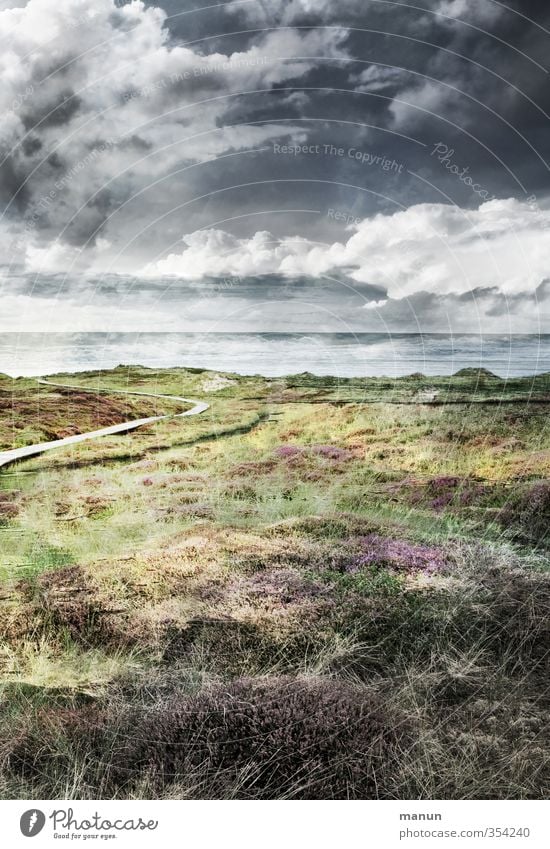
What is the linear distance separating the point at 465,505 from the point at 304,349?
255 inches

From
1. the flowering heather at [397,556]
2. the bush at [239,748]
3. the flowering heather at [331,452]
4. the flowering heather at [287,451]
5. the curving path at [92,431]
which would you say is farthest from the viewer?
the flowering heather at [287,451]

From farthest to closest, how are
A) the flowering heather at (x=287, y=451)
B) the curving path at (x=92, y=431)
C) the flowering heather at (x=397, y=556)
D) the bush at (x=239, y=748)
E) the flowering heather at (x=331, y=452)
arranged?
the flowering heather at (x=287, y=451) < the flowering heather at (x=331, y=452) < the curving path at (x=92, y=431) < the flowering heather at (x=397, y=556) < the bush at (x=239, y=748)

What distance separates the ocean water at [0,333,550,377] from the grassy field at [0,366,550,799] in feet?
6.38

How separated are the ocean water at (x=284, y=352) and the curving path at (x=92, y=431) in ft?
4.22

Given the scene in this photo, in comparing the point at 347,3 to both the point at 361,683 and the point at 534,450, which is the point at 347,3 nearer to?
the point at 534,450

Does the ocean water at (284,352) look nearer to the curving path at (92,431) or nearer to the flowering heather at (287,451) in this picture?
the curving path at (92,431)

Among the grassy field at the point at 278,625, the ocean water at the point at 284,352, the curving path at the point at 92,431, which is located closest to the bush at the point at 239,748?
the grassy field at the point at 278,625

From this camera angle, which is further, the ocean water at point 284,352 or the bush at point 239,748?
the ocean water at point 284,352

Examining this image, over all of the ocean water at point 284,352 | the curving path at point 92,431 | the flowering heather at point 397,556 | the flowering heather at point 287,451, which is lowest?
the flowering heather at point 397,556

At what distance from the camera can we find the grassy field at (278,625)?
674 cm

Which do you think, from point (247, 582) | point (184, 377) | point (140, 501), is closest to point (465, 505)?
point (247, 582)

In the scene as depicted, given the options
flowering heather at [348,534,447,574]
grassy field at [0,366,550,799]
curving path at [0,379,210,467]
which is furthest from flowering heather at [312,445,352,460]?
flowering heather at [348,534,447,574]

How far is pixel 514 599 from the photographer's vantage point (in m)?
8.55

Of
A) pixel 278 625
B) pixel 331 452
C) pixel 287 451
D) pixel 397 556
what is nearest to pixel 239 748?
pixel 278 625
